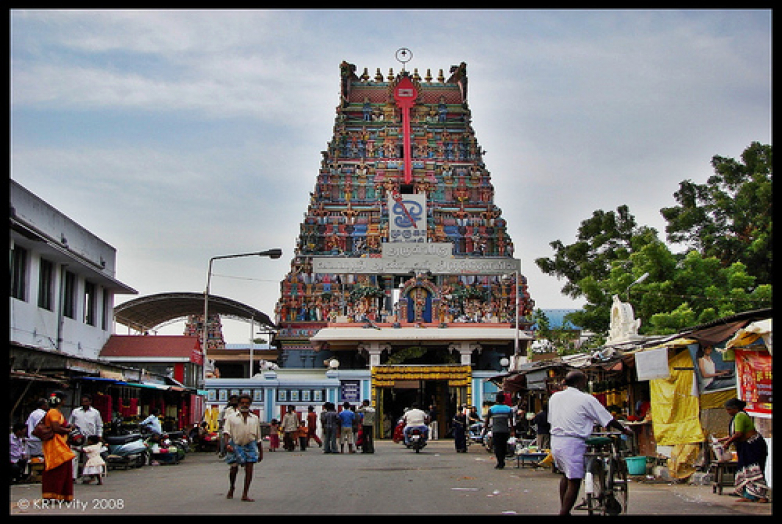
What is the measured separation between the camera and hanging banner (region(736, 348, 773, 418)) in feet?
39.9

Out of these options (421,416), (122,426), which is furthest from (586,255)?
(122,426)

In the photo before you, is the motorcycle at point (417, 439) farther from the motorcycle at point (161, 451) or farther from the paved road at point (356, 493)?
the motorcycle at point (161, 451)

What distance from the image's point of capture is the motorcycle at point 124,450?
18.9 meters

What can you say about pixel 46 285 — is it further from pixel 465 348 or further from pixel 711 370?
pixel 465 348

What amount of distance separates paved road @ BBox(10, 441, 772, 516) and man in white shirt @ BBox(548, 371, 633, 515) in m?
1.57

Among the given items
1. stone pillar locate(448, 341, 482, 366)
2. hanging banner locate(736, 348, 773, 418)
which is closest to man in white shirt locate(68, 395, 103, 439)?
hanging banner locate(736, 348, 773, 418)

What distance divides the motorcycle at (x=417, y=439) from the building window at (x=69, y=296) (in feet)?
33.4

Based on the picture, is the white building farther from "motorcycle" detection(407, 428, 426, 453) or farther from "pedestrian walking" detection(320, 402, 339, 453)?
"motorcycle" detection(407, 428, 426, 453)

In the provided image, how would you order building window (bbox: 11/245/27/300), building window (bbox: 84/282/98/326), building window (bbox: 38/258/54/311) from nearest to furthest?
1. building window (bbox: 11/245/27/300)
2. building window (bbox: 38/258/54/311)
3. building window (bbox: 84/282/98/326)

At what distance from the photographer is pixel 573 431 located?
30.4 feet

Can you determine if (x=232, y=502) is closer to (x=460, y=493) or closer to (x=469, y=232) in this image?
(x=460, y=493)

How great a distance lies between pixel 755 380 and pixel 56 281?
18.4 meters

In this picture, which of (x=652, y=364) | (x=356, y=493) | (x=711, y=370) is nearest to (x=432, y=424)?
(x=652, y=364)

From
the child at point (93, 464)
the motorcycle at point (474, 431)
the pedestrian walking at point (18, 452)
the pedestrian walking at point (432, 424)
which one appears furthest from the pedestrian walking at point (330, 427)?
the pedestrian walking at point (18, 452)
